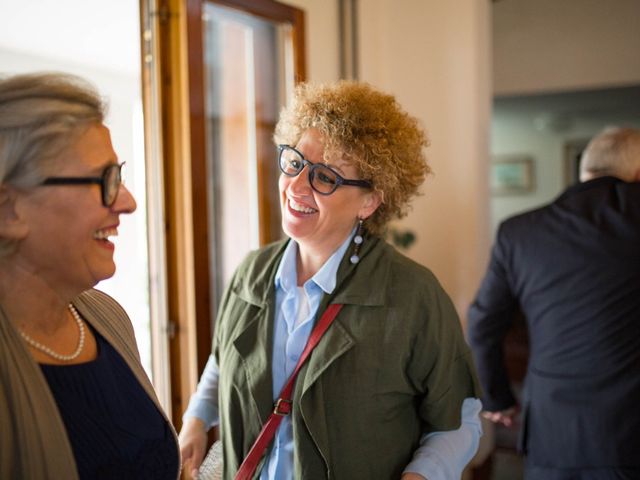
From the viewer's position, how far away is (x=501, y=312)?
94.9 inches

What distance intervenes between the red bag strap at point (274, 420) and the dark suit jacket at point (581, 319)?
109 cm

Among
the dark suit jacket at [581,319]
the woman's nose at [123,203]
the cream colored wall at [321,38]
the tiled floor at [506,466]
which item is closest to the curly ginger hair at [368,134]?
the woman's nose at [123,203]

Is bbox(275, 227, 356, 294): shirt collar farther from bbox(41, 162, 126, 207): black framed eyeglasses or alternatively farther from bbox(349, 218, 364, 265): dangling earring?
bbox(41, 162, 126, 207): black framed eyeglasses

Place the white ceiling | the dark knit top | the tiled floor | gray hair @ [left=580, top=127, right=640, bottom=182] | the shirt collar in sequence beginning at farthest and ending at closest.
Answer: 1. the tiled floor
2. gray hair @ [left=580, top=127, right=640, bottom=182]
3. the white ceiling
4. the shirt collar
5. the dark knit top

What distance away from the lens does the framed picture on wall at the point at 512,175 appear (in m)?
8.15

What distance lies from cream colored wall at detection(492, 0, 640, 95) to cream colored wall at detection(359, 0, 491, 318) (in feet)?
4.75

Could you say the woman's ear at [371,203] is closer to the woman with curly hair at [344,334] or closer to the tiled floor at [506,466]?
the woman with curly hair at [344,334]

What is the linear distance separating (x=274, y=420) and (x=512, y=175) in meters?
7.44

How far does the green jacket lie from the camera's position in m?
1.41

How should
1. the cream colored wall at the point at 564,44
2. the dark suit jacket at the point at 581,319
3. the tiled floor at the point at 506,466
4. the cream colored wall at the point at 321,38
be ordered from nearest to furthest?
the dark suit jacket at the point at 581,319 < the cream colored wall at the point at 321,38 < the tiled floor at the point at 506,466 < the cream colored wall at the point at 564,44

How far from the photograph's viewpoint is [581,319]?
2.13 metres

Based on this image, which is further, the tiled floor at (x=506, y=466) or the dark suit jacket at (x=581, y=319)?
the tiled floor at (x=506, y=466)

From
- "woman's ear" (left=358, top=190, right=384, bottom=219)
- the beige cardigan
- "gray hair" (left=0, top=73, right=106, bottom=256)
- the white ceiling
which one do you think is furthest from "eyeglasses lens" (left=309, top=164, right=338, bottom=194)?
the white ceiling

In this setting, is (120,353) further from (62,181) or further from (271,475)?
(271,475)
